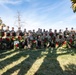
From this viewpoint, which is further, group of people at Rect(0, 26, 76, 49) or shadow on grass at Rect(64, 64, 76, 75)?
group of people at Rect(0, 26, 76, 49)

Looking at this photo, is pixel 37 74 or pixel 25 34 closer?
pixel 37 74

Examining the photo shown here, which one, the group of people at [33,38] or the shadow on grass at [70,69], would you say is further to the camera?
the group of people at [33,38]

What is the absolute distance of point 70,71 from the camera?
451 inches

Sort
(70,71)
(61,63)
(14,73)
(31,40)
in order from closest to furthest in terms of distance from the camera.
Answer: (14,73), (70,71), (61,63), (31,40)

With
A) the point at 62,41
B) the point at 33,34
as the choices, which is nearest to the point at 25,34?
the point at 33,34

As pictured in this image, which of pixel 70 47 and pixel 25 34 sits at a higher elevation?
pixel 25 34

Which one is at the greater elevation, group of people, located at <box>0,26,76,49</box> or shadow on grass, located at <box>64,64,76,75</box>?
group of people, located at <box>0,26,76,49</box>

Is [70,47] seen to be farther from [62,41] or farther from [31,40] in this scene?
[31,40]

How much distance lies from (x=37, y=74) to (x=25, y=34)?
40.5 ft

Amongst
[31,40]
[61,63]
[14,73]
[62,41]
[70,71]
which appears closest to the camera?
[14,73]

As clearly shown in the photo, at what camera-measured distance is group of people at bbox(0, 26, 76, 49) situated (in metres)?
21.6

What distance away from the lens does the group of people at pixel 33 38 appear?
2159 centimetres

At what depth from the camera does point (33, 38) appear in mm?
22797

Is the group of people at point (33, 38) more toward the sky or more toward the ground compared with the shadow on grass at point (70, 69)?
more toward the sky
